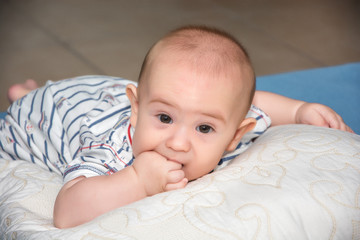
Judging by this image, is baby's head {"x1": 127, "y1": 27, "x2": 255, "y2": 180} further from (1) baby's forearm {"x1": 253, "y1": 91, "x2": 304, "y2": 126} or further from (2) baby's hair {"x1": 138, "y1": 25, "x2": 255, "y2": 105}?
(1) baby's forearm {"x1": 253, "y1": 91, "x2": 304, "y2": 126}

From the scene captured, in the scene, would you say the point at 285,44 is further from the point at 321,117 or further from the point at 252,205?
the point at 252,205

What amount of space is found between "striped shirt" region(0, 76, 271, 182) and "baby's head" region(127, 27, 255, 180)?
95 millimetres

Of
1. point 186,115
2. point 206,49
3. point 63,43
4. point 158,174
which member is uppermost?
point 206,49

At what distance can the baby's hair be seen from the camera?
833 mm

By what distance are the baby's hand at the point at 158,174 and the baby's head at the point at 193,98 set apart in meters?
0.02

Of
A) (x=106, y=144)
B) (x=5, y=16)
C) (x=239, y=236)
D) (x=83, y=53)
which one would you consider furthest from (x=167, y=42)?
(x=5, y=16)

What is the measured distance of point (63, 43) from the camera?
8.39ft

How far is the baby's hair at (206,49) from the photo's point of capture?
2.73 feet

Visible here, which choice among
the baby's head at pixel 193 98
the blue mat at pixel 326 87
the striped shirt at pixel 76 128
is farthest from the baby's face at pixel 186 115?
the blue mat at pixel 326 87

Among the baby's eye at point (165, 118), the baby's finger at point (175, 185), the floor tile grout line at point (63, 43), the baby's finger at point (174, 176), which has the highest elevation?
the baby's eye at point (165, 118)

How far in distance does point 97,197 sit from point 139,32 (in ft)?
6.69

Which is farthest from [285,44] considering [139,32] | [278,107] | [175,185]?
[175,185]

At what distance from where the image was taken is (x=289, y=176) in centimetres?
80

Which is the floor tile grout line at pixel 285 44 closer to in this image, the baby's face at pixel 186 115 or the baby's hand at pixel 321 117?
the baby's hand at pixel 321 117
